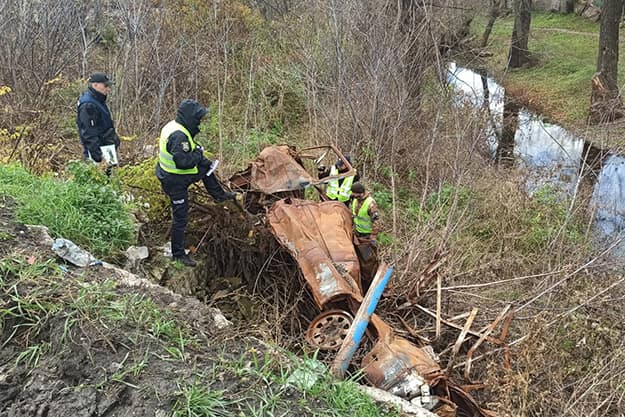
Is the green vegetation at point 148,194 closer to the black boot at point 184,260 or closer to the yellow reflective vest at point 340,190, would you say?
the black boot at point 184,260

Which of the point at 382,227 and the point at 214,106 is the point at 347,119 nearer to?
the point at 382,227

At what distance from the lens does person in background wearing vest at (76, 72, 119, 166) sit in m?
5.82

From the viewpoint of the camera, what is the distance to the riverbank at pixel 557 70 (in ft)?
52.6

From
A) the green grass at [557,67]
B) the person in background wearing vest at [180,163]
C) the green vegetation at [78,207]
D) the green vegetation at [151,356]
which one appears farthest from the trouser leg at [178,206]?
the green grass at [557,67]

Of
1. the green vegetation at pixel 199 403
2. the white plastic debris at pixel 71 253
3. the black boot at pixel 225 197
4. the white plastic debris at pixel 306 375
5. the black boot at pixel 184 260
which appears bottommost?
the black boot at pixel 184 260

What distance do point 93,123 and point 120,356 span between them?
12.3ft

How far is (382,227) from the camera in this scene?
756 cm

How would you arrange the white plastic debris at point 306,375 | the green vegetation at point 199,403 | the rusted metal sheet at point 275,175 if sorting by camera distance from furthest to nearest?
the rusted metal sheet at point 275,175, the white plastic debris at point 306,375, the green vegetation at point 199,403

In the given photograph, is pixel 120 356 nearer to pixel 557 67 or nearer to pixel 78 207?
pixel 78 207

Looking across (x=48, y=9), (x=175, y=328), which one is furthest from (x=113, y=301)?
(x=48, y=9)

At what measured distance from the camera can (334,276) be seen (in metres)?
4.23

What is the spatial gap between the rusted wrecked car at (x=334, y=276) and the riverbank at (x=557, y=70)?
9.52 metres

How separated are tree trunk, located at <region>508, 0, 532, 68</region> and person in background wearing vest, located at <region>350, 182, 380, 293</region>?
620 inches

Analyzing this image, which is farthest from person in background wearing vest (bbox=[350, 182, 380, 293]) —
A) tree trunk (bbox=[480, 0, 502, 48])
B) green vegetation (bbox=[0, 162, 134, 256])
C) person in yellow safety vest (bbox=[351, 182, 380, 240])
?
tree trunk (bbox=[480, 0, 502, 48])
